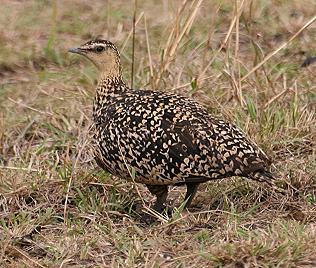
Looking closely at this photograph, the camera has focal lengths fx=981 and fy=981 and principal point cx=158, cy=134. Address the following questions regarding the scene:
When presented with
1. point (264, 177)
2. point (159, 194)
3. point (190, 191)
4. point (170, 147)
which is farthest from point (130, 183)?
point (264, 177)

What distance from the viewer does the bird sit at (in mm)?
5555

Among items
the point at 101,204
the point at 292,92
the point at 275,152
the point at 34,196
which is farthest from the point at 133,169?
the point at 292,92

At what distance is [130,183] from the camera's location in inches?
247

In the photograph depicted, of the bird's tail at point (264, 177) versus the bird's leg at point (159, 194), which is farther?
the bird's leg at point (159, 194)

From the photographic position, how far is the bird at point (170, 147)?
5555mm

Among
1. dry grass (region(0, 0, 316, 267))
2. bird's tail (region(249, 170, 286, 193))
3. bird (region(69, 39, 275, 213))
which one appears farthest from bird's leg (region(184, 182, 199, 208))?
bird's tail (region(249, 170, 286, 193))

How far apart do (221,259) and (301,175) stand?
1.47 metres

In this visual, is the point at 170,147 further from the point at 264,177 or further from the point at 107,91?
the point at 107,91

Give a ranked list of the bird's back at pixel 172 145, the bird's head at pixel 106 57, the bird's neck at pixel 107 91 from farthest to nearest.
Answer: the bird's head at pixel 106 57
the bird's neck at pixel 107 91
the bird's back at pixel 172 145

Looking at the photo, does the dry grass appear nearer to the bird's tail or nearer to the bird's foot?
the bird's foot

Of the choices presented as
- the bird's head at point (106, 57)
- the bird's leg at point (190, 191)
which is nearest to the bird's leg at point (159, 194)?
the bird's leg at point (190, 191)

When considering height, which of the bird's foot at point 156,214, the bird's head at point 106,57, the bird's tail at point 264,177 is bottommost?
the bird's foot at point 156,214

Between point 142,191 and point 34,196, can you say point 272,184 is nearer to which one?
point 142,191

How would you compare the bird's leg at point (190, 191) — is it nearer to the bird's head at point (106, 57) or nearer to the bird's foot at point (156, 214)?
the bird's foot at point (156, 214)
